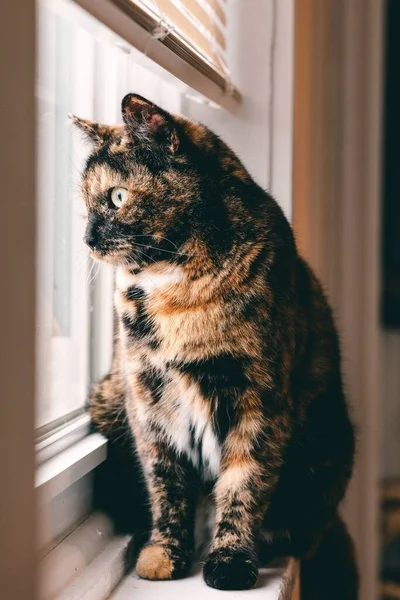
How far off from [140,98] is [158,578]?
0.52m

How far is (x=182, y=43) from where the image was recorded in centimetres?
79

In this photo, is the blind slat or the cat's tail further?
the cat's tail

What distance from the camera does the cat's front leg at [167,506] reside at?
0.83m

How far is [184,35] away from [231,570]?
586 millimetres

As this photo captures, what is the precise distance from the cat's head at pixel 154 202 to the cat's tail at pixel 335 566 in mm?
520

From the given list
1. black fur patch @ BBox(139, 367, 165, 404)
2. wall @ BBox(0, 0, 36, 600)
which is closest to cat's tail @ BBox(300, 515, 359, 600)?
black fur patch @ BBox(139, 367, 165, 404)

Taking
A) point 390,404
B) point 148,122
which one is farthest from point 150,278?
point 390,404

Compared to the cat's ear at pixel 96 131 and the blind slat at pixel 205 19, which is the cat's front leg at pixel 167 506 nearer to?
the cat's ear at pixel 96 131

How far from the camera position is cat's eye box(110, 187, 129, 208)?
758 mm

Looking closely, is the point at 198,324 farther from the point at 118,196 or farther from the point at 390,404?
the point at 390,404

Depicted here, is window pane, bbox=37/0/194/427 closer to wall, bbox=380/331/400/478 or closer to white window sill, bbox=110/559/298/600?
white window sill, bbox=110/559/298/600

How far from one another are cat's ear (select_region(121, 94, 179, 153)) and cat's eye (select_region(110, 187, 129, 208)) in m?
0.05

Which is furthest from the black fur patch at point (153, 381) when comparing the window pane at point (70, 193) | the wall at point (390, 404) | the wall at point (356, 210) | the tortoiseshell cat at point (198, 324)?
the wall at point (390, 404)

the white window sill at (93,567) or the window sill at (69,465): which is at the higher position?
the window sill at (69,465)
